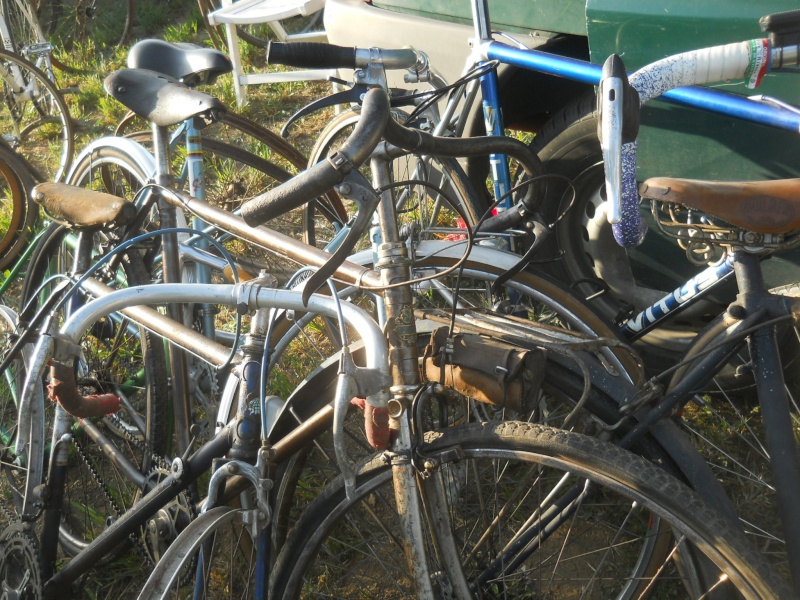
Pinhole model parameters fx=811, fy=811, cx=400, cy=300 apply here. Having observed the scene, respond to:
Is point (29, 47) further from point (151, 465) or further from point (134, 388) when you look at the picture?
point (151, 465)

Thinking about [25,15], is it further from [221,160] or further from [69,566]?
[69,566]

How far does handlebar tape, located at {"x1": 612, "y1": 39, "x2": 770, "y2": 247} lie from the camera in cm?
142

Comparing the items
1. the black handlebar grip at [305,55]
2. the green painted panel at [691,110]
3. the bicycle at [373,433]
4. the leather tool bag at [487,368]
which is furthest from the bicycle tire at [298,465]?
the green painted panel at [691,110]

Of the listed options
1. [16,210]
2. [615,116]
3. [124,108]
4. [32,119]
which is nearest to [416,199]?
[615,116]

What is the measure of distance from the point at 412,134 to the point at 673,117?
1.34m

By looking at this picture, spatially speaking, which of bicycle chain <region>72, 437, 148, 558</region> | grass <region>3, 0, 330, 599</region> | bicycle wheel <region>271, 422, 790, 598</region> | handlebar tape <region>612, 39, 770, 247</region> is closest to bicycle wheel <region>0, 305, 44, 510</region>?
bicycle chain <region>72, 437, 148, 558</region>

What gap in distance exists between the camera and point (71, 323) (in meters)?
2.08

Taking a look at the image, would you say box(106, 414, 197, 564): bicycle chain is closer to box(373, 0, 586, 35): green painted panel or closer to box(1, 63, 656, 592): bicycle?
box(1, 63, 656, 592): bicycle

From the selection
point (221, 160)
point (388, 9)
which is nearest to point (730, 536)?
point (388, 9)

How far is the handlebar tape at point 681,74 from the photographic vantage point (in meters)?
1.42

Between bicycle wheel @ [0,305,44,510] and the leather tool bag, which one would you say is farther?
bicycle wheel @ [0,305,44,510]

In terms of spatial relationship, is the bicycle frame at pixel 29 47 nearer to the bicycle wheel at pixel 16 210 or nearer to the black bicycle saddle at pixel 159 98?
the bicycle wheel at pixel 16 210

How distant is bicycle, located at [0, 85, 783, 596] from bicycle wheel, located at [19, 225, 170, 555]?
1.41 feet

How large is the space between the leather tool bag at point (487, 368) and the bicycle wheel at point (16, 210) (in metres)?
3.57
